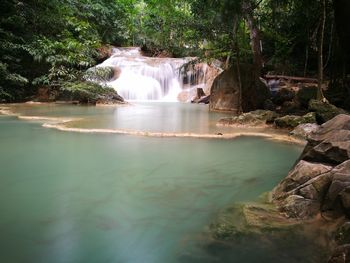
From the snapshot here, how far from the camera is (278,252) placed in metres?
2.62

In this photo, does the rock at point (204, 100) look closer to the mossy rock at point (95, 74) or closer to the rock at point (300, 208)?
the mossy rock at point (95, 74)

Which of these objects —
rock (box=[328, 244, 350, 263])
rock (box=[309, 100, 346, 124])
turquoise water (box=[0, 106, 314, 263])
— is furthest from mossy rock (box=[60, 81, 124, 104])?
rock (box=[328, 244, 350, 263])

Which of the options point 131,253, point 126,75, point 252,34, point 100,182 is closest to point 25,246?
point 131,253

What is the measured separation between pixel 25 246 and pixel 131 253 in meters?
0.74

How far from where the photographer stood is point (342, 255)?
2217 millimetres

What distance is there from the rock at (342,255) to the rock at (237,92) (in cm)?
970

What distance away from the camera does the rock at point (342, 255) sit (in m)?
2.18

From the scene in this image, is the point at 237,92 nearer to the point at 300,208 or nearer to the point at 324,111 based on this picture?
the point at 324,111

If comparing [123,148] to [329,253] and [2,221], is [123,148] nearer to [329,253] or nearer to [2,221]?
[2,221]

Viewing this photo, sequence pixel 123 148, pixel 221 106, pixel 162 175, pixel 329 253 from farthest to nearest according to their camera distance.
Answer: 1. pixel 221 106
2. pixel 123 148
3. pixel 162 175
4. pixel 329 253

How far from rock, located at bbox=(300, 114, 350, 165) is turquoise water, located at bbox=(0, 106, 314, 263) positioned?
63 cm

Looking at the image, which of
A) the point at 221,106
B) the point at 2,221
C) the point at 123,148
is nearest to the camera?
the point at 2,221

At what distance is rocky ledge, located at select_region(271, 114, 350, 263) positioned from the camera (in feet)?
9.25

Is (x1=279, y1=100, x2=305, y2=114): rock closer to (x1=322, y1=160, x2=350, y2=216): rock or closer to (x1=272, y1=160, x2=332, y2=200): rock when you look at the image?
(x1=272, y1=160, x2=332, y2=200): rock
